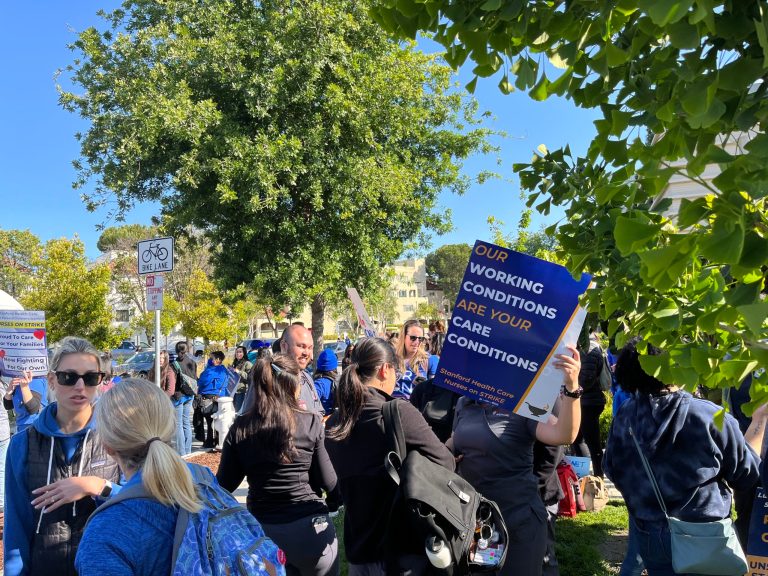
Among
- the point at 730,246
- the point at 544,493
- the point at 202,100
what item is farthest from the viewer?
the point at 202,100

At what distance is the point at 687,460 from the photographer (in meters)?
3.22

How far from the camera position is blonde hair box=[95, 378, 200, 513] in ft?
6.53

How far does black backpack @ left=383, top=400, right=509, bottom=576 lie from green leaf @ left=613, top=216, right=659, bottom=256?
186cm

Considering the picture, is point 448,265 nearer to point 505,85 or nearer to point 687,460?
point 687,460

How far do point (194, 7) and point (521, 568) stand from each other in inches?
509

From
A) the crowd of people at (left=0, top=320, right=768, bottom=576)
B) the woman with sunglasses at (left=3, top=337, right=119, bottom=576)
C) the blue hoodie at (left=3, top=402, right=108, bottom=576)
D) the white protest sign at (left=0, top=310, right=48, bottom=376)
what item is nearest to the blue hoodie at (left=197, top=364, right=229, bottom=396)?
the white protest sign at (left=0, top=310, right=48, bottom=376)

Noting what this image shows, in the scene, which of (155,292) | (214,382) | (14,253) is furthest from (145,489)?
(14,253)

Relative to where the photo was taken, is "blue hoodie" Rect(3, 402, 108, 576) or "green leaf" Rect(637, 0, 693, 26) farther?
"blue hoodie" Rect(3, 402, 108, 576)

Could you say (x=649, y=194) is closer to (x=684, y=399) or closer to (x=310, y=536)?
(x=684, y=399)

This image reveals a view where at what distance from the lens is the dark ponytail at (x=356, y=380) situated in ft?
10.3

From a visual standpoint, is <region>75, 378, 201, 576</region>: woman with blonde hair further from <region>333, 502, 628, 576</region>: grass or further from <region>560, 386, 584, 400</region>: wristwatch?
<region>333, 502, 628, 576</region>: grass

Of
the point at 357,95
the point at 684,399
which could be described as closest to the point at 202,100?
the point at 357,95

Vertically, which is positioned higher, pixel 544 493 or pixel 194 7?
pixel 194 7

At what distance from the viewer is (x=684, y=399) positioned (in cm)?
334
